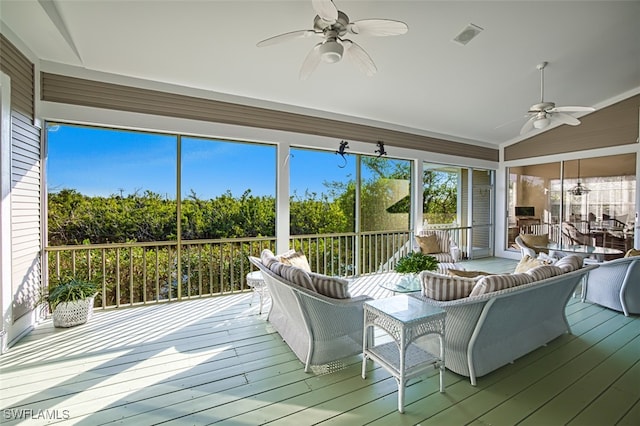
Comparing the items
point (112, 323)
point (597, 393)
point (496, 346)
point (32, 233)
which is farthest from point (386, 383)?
point (32, 233)

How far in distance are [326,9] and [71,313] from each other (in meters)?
3.85

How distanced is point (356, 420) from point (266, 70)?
12.4ft

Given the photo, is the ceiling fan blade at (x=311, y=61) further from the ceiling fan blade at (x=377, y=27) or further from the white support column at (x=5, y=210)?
the white support column at (x=5, y=210)

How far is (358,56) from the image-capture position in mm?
2648

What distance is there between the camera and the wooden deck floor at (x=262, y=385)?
187 cm

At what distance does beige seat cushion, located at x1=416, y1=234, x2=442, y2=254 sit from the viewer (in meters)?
5.28

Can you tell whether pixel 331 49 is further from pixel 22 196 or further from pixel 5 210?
pixel 22 196

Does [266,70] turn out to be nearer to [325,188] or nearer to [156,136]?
[156,136]

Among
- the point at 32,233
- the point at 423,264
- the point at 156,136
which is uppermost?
the point at 156,136

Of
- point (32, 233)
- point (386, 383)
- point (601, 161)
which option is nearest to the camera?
point (386, 383)

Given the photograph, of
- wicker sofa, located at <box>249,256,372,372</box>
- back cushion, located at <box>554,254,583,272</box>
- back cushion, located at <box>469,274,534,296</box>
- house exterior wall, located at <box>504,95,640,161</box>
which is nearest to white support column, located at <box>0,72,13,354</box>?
wicker sofa, located at <box>249,256,372,372</box>

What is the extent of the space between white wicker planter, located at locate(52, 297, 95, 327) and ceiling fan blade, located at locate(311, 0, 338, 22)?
3.71 m

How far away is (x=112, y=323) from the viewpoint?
3.27m

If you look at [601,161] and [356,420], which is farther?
[601,161]
